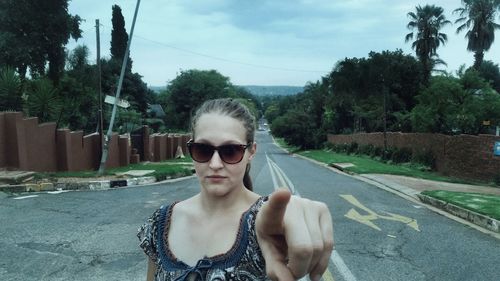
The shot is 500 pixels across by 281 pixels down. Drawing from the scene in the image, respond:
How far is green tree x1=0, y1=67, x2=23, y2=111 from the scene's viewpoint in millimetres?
14922

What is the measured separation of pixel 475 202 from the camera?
1032 cm

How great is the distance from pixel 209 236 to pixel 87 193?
10585 millimetres

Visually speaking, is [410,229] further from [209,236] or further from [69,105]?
[69,105]

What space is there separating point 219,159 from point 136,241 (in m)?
5.10

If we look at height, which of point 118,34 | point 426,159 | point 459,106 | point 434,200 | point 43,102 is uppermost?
point 118,34

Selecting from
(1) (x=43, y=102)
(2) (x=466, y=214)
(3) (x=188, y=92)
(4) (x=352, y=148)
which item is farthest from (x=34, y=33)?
(3) (x=188, y=92)

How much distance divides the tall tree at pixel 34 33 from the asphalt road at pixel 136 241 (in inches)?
1082

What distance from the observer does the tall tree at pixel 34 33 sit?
34.4 m

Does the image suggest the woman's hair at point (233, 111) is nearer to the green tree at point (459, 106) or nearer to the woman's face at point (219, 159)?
the woman's face at point (219, 159)

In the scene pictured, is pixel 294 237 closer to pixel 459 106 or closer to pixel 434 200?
pixel 434 200

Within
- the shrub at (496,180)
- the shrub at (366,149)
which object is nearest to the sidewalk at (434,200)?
the shrub at (496,180)

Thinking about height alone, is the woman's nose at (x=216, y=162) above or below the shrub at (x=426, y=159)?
above

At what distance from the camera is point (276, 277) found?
1.14 metres

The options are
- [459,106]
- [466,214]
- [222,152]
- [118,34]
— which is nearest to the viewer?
[222,152]
